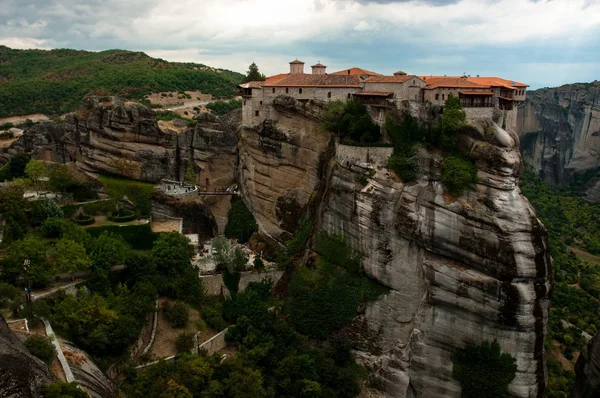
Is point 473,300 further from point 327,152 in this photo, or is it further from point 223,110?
point 223,110

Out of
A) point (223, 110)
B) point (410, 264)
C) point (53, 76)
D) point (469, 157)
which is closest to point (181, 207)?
point (410, 264)

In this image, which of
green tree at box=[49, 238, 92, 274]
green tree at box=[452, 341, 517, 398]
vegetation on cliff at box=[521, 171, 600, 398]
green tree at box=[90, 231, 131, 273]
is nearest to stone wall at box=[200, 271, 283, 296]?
green tree at box=[90, 231, 131, 273]

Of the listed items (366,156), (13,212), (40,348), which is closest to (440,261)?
(366,156)

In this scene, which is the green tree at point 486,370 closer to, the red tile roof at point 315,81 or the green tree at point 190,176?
the red tile roof at point 315,81

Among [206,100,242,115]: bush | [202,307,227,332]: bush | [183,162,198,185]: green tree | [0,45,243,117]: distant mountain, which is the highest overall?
[0,45,243,117]: distant mountain

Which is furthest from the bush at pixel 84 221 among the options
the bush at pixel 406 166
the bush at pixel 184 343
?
the bush at pixel 406 166

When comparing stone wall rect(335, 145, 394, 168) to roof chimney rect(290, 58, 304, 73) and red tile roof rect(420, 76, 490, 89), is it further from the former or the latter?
roof chimney rect(290, 58, 304, 73)
